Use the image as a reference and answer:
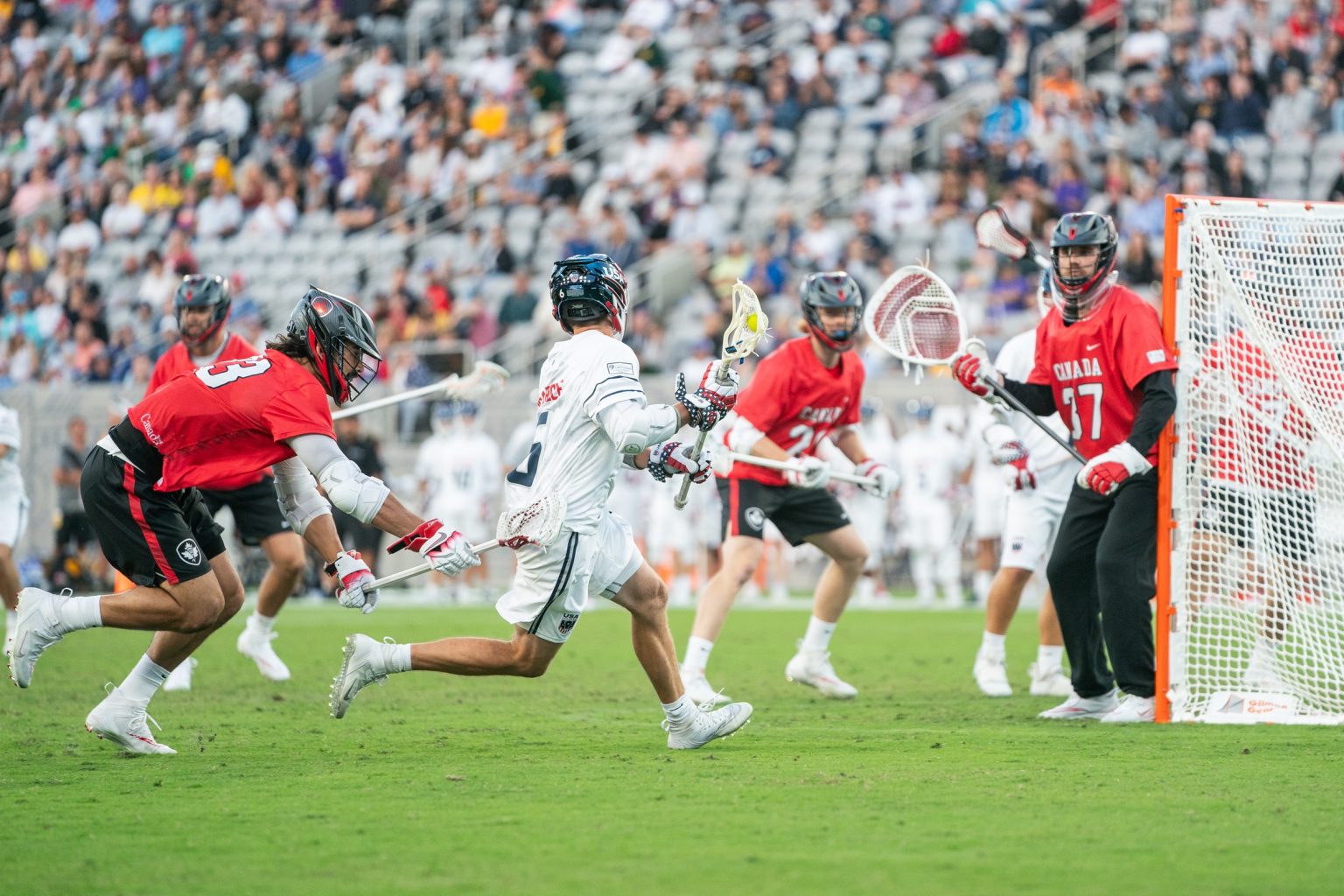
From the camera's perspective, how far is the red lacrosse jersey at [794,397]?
29.7 feet

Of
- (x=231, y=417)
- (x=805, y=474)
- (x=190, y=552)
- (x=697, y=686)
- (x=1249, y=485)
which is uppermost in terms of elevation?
(x=231, y=417)

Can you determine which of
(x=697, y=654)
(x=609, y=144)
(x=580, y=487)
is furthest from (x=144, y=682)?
(x=609, y=144)

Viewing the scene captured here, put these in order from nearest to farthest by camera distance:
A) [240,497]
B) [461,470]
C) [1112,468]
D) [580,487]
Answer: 1. [580,487]
2. [1112,468]
3. [240,497]
4. [461,470]

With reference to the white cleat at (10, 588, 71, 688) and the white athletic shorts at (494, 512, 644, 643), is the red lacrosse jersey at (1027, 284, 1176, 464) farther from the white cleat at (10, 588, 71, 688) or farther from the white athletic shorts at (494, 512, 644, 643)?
the white cleat at (10, 588, 71, 688)

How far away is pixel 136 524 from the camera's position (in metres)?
6.71

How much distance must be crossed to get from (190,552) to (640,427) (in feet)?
6.45

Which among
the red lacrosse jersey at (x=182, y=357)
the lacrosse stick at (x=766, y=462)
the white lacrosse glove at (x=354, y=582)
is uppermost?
the red lacrosse jersey at (x=182, y=357)

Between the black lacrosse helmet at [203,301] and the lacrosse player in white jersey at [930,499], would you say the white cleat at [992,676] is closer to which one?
the black lacrosse helmet at [203,301]

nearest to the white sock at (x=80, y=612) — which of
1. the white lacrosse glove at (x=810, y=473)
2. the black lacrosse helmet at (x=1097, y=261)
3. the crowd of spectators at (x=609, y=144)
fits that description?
the white lacrosse glove at (x=810, y=473)

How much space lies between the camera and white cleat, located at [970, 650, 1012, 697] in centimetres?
912

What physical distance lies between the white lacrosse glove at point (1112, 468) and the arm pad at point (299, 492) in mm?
3188

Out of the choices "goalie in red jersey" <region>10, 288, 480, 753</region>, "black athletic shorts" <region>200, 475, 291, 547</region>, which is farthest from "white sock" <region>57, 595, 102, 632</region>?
"black athletic shorts" <region>200, 475, 291, 547</region>

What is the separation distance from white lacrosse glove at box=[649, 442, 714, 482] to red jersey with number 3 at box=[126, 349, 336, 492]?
121 cm

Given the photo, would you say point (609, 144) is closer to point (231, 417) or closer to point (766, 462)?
point (766, 462)
